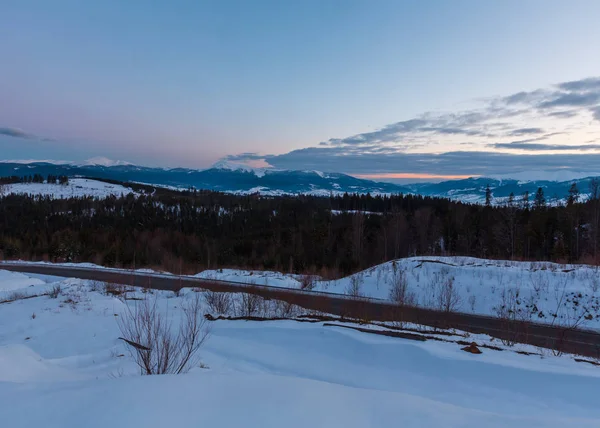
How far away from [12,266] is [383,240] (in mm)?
45086

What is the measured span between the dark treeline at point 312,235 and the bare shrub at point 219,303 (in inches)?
573

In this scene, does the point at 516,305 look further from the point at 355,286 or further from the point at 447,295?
the point at 355,286

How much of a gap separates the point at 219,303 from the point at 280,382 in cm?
760

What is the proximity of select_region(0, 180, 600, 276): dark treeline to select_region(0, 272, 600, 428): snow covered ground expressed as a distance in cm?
1760

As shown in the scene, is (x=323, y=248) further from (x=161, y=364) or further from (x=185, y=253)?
(x=161, y=364)

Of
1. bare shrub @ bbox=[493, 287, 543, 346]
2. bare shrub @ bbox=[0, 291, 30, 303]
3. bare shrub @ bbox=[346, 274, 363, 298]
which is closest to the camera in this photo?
bare shrub @ bbox=[0, 291, 30, 303]


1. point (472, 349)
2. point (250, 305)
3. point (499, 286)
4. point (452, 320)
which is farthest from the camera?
point (499, 286)

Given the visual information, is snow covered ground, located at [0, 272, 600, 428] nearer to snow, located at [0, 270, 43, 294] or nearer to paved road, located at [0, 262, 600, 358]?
paved road, located at [0, 262, 600, 358]

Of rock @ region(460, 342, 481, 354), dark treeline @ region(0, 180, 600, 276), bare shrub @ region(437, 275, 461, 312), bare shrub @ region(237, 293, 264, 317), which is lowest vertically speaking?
dark treeline @ region(0, 180, 600, 276)

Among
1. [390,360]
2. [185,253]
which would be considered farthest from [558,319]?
[185,253]

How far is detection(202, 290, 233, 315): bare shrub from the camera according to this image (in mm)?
11383

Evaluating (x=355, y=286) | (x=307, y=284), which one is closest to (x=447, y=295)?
(x=355, y=286)

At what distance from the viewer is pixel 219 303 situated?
1154 cm

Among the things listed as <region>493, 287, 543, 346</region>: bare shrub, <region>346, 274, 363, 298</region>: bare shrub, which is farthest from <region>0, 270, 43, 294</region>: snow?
<region>493, 287, 543, 346</region>: bare shrub
